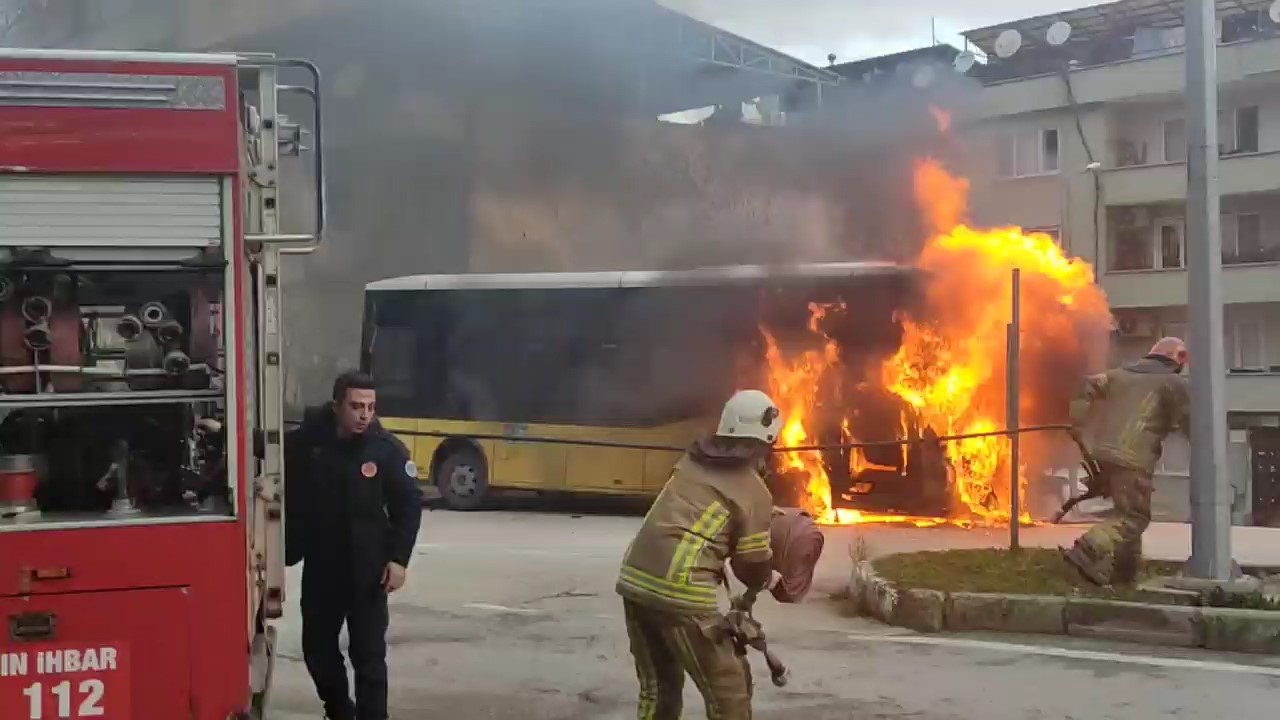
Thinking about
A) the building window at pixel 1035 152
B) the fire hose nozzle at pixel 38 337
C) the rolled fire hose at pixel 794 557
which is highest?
the building window at pixel 1035 152

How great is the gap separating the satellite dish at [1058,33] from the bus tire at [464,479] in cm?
1822

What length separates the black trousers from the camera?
16.3 feet

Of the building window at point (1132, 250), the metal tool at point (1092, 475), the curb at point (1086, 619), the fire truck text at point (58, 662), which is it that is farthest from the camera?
the building window at point (1132, 250)

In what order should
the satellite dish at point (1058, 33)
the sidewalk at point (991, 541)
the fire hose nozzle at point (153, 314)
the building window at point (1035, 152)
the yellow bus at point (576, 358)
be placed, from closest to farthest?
the fire hose nozzle at point (153, 314), the sidewalk at point (991, 541), the yellow bus at point (576, 358), the building window at point (1035, 152), the satellite dish at point (1058, 33)

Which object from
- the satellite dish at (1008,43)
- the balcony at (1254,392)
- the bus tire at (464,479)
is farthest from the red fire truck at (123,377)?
the satellite dish at (1008,43)

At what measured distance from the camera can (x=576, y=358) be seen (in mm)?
15383

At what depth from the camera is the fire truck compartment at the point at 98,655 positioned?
11.8 feet

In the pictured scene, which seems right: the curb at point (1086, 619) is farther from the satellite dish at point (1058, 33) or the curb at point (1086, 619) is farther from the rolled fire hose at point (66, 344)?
the satellite dish at point (1058, 33)

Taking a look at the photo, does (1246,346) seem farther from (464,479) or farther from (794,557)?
(794,557)

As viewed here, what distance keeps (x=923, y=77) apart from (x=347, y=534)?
1257 centimetres

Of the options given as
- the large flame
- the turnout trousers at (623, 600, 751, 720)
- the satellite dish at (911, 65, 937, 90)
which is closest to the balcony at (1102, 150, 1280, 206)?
the satellite dish at (911, 65, 937, 90)

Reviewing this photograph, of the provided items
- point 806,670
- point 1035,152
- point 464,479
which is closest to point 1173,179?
point 1035,152

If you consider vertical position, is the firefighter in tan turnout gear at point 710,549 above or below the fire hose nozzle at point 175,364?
below

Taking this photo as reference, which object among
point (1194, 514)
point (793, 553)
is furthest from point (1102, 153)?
point (793, 553)
